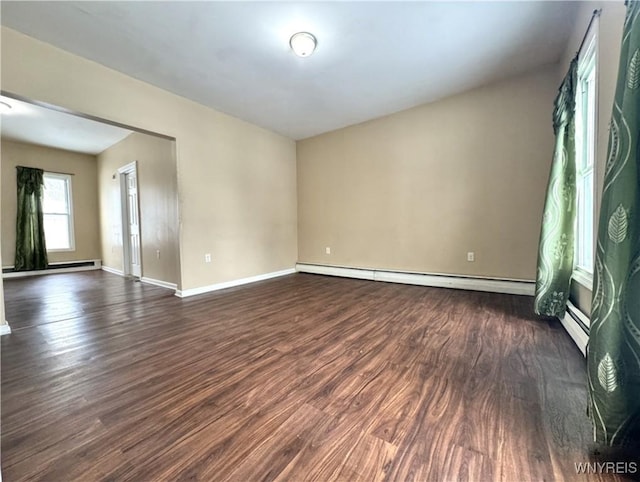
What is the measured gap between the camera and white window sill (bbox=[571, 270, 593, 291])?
76.4 inches

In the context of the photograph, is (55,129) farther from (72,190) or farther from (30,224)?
(30,224)

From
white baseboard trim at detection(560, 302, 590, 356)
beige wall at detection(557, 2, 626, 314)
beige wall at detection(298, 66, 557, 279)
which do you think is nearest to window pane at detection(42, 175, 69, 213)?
beige wall at detection(298, 66, 557, 279)

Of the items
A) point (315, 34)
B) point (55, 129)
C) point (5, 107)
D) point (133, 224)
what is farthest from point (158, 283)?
point (315, 34)

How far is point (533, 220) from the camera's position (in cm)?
322

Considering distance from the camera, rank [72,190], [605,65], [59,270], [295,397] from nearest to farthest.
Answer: [295,397] < [605,65] < [59,270] < [72,190]

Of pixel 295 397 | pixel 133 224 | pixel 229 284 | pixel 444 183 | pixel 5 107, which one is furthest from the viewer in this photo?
pixel 133 224

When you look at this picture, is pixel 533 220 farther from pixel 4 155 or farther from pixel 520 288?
pixel 4 155

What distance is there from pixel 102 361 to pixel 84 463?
102 cm

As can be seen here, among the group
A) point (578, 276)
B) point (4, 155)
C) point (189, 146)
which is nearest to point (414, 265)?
point (578, 276)

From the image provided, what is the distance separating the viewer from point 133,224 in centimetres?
518

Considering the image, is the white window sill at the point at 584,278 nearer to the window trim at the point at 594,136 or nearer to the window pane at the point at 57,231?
the window trim at the point at 594,136

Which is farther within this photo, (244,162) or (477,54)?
(244,162)

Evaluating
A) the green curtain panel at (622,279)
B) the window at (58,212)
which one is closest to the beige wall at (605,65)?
the green curtain panel at (622,279)

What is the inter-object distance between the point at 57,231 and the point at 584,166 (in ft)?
29.7
